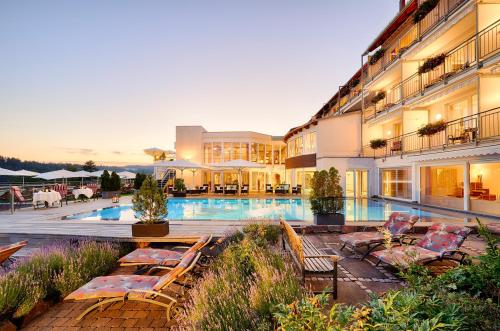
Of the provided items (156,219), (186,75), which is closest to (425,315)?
(156,219)

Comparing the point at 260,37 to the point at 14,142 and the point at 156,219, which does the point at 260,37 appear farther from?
the point at 14,142

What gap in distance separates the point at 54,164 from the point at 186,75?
205 feet

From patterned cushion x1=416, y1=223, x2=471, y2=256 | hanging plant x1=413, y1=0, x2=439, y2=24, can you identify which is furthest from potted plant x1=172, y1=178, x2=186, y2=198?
hanging plant x1=413, y1=0, x2=439, y2=24

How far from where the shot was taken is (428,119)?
1586 centimetres

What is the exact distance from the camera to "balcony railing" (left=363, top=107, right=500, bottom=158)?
1050cm

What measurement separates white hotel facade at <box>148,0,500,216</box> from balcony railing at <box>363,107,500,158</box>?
0.04 m

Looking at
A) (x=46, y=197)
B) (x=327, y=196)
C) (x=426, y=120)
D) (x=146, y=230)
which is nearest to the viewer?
(x=146, y=230)

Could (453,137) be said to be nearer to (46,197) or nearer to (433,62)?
(433,62)

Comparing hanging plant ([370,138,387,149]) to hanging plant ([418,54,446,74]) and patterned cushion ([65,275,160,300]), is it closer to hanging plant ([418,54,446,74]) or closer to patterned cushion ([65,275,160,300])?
hanging plant ([418,54,446,74])

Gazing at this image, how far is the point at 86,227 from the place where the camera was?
26.6 ft

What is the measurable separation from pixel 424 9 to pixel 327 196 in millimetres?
12427

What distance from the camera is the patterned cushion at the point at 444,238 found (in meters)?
4.74

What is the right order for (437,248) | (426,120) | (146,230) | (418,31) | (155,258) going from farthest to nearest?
(426,120) < (418,31) < (146,230) < (155,258) < (437,248)

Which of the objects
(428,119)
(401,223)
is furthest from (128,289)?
(428,119)
